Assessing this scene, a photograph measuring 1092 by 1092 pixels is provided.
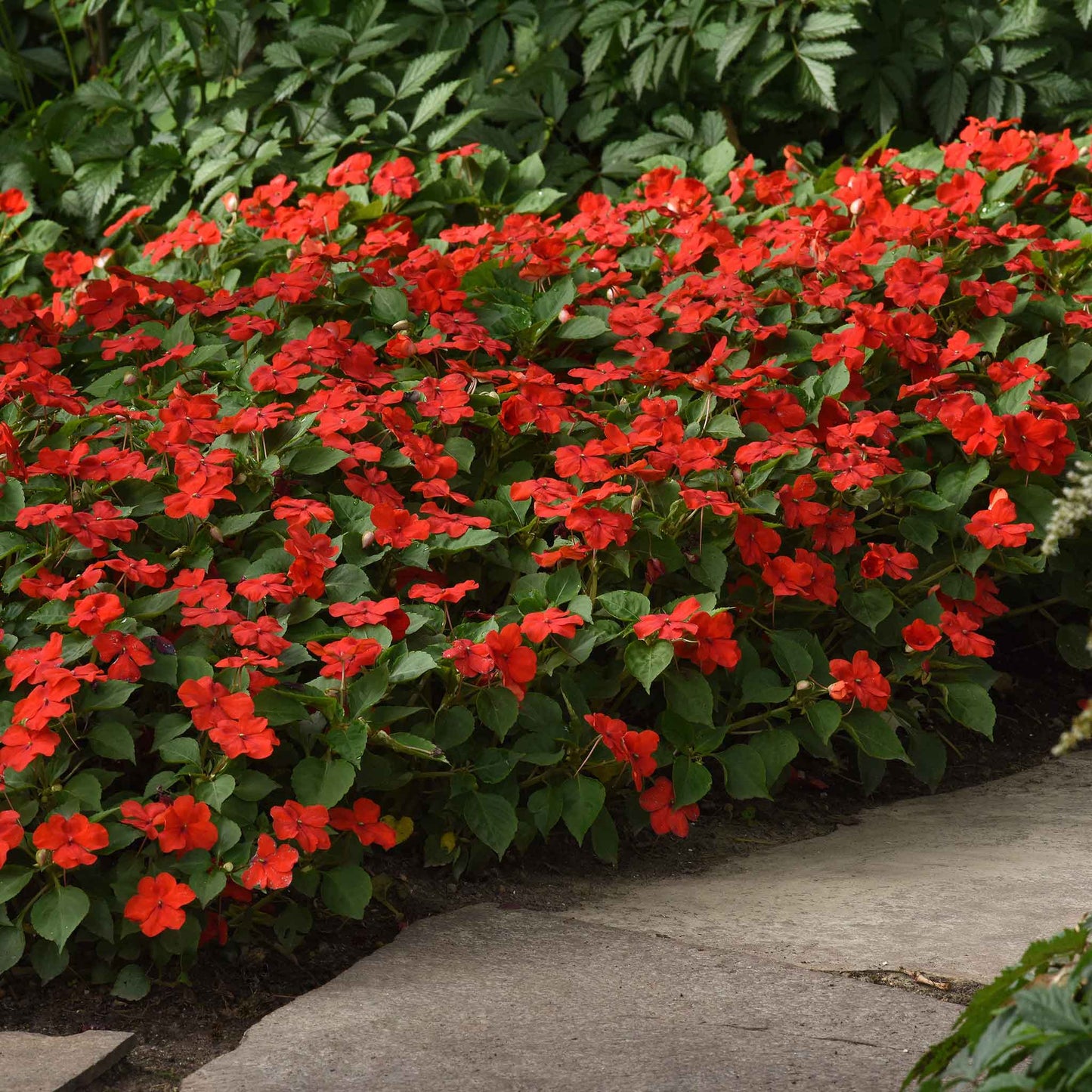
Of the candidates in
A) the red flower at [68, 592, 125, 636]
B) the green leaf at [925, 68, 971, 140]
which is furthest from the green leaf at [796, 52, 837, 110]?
the red flower at [68, 592, 125, 636]

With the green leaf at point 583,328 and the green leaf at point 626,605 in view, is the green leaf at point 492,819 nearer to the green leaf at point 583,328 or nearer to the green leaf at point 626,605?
the green leaf at point 626,605

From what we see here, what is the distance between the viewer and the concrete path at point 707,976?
1490 mm

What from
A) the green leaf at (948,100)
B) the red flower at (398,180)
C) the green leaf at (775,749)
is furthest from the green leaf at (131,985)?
the green leaf at (948,100)

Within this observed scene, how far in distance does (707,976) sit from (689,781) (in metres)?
0.44

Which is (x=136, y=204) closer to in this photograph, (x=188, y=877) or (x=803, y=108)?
(x=803, y=108)

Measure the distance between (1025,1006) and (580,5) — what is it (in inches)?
134

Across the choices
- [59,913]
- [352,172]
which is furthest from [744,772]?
[352,172]

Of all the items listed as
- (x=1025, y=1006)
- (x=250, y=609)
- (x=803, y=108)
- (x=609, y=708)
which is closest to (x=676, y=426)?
(x=609, y=708)

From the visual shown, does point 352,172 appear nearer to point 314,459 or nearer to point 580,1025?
point 314,459

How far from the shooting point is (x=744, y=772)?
215 centimetres

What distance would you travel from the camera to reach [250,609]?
2.05 m

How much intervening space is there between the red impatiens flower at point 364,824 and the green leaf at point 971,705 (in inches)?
38.7

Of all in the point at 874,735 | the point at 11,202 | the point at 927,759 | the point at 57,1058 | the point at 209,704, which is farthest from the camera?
the point at 11,202

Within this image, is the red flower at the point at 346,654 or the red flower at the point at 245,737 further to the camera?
the red flower at the point at 346,654
